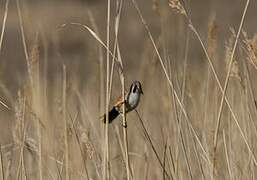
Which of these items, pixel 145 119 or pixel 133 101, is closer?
pixel 133 101

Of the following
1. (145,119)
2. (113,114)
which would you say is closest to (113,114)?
(113,114)

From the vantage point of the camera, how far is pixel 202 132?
10.0 feet

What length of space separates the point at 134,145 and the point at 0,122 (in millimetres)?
2298

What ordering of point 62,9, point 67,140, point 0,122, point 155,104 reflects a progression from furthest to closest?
1. point 62,9
2. point 0,122
3. point 155,104
4. point 67,140

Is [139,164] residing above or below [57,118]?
below

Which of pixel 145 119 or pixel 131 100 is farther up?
pixel 145 119

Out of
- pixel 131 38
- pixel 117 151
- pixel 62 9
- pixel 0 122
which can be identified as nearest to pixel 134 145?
pixel 117 151

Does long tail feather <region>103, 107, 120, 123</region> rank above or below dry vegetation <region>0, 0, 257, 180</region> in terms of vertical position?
below

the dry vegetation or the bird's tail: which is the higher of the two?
the dry vegetation

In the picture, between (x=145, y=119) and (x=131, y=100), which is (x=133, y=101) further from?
(x=145, y=119)

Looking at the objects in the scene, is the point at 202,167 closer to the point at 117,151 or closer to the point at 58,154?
the point at 58,154

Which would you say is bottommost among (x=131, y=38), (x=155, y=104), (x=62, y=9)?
(x=155, y=104)

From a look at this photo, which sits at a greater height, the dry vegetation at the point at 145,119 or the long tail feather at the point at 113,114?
the dry vegetation at the point at 145,119

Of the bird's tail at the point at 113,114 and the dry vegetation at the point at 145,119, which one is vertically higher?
the dry vegetation at the point at 145,119
